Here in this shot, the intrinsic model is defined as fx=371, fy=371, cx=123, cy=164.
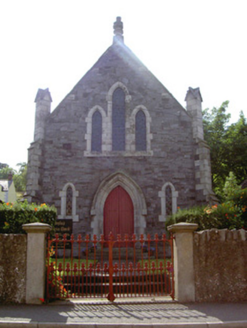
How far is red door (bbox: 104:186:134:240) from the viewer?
16328 mm

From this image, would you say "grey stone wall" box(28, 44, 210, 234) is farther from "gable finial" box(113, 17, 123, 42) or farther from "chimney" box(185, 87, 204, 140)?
"gable finial" box(113, 17, 123, 42)

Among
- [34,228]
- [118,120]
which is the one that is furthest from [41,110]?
[34,228]

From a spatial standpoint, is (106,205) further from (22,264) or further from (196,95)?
(22,264)

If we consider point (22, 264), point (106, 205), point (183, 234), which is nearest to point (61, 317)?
point (22, 264)

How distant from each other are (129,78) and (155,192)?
5.72 m

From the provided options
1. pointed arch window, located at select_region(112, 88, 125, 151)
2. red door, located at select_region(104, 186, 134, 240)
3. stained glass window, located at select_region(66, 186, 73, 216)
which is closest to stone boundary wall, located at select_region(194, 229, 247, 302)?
red door, located at select_region(104, 186, 134, 240)

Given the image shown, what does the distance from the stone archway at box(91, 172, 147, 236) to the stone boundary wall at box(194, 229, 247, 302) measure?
305 inches

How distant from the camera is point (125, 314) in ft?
22.6

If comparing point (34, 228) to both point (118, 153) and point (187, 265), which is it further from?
point (118, 153)

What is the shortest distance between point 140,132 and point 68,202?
463 centimetres

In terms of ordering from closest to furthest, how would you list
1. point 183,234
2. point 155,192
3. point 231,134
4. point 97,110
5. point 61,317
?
1. point 61,317
2. point 183,234
3. point 155,192
4. point 97,110
5. point 231,134

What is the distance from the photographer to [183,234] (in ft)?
26.9

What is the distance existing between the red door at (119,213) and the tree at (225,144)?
13.5 m

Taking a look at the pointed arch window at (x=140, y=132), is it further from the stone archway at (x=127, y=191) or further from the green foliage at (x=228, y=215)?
the green foliage at (x=228, y=215)
